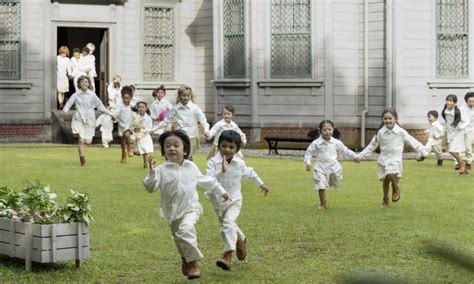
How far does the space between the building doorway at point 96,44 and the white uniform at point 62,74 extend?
1.15 m

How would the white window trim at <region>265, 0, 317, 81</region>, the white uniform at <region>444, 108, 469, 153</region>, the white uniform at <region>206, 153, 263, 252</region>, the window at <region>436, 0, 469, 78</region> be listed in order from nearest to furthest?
the white uniform at <region>206, 153, 263, 252</region>
the white uniform at <region>444, 108, 469, 153</region>
the window at <region>436, 0, 469, 78</region>
the white window trim at <region>265, 0, 317, 81</region>

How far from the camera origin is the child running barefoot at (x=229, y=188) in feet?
29.0

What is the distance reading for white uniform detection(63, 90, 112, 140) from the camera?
21.0 meters

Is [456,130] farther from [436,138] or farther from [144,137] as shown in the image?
[144,137]

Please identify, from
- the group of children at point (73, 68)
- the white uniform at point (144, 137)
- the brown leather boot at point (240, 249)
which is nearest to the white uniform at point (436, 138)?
the white uniform at point (144, 137)

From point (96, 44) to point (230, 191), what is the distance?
2353 centimetres

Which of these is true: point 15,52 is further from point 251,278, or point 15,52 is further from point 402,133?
point 251,278

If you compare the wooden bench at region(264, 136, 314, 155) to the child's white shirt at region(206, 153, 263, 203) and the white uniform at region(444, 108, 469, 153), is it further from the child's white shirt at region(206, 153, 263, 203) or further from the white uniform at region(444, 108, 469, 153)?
the child's white shirt at region(206, 153, 263, 203)

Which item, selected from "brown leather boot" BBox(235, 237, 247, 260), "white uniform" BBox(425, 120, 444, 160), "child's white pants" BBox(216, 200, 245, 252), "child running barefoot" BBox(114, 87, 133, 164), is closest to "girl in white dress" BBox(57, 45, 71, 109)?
"child running barefoot" BBox(114, 87, 133, 164)

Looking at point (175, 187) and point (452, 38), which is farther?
point (452, 38)

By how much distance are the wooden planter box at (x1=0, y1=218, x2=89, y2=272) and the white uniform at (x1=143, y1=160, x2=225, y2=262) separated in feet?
2.32

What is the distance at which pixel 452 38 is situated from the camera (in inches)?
1057

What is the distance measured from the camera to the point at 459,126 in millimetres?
20266

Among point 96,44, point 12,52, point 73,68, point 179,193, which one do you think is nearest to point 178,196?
point 179,193
